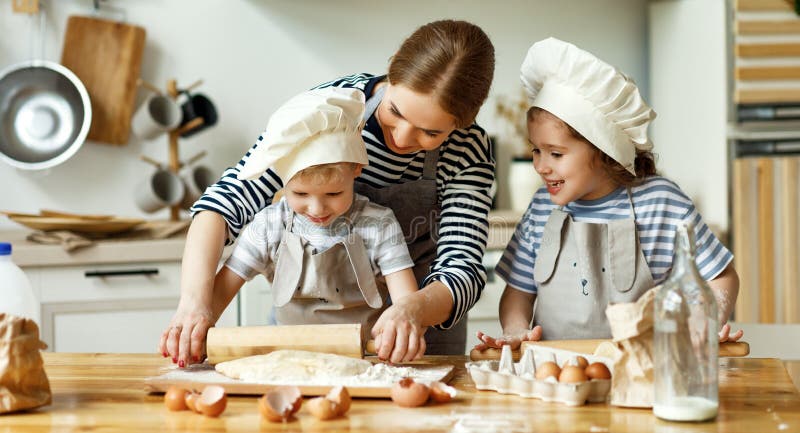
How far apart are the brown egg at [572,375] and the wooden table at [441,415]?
31 mm

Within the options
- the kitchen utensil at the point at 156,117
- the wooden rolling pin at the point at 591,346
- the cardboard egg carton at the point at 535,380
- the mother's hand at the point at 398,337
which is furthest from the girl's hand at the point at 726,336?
the kitchen utensil at the point at 156,117

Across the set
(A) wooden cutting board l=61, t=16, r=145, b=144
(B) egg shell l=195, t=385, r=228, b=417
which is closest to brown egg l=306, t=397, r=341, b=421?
(B) egg shell l=195, t=385, r=228, b=417

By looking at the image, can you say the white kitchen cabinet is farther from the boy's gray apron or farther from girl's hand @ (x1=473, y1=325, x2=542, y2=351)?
girl's hand @ (x1=473, y1=325, x2=542, y2=351)

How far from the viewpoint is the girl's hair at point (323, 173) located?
4.39 feet

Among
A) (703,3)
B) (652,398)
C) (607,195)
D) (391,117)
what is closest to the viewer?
(652,398)

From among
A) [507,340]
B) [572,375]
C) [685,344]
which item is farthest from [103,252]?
[685,344]

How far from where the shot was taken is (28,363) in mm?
1064

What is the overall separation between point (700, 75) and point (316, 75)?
1.25m

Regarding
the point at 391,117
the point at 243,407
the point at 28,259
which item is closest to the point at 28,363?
the point at 243,407

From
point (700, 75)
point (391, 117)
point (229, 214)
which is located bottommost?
point (229, 214)

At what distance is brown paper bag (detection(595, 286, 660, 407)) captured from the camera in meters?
1.01

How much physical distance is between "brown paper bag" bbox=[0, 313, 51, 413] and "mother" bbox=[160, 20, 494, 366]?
19cm

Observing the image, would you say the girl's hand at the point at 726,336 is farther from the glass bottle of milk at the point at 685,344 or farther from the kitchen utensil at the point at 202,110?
the kitchen utensil at the point at 202,110

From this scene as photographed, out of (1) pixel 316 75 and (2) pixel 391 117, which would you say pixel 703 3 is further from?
(2) pixel 391 117
